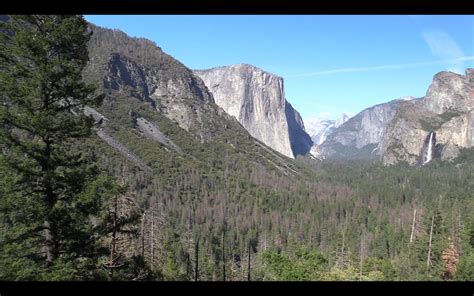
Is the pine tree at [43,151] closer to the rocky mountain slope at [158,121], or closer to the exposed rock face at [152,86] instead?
the rocky mountain slope at [158,121]

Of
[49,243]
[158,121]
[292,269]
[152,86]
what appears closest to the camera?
[49,243]

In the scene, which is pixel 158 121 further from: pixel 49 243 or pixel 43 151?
pixel 49 243

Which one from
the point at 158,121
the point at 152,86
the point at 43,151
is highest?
the point at 152,86

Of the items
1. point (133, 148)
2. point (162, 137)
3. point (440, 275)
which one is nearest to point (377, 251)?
point (440, 275)

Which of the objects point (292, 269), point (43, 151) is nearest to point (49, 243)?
point (43, 151)

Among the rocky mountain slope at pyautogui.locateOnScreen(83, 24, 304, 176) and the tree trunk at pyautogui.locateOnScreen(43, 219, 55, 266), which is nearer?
the tree trunk at pyautogui.locateOnScreen(43, 219, 55, 266)

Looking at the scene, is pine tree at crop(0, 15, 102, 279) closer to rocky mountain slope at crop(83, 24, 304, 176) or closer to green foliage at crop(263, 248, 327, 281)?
green foliage at crop(263, 248, 327, 281)

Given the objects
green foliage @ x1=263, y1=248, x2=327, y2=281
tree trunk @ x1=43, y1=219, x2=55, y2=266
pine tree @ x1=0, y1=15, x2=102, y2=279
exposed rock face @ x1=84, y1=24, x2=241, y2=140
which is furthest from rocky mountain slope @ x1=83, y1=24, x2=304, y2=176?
tree trunk @ x1=43, y1=219, x2=55, y2=266

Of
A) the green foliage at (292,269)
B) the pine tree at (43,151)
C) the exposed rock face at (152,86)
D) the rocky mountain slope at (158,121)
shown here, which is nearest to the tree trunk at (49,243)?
the pine tree at (43,151)
